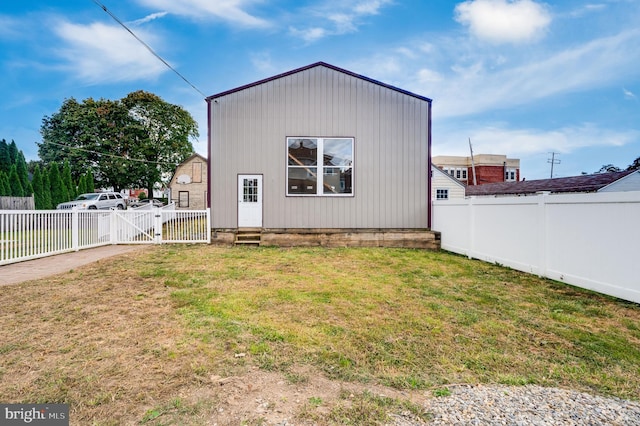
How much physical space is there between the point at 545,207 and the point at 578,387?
4276 mm

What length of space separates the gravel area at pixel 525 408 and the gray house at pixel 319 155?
305 inches

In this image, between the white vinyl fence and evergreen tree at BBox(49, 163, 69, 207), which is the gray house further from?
evergreen tree at BBox(49, 163, 69, 207)

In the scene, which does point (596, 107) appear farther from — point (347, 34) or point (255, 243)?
point (255, 243)

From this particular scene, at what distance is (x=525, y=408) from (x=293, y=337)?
6.01 feet

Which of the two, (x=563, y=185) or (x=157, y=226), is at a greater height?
(x=563, y=185)

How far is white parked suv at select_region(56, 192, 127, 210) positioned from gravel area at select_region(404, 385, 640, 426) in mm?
20520

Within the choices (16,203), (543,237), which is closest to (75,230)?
(543,237)

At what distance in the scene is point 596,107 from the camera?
16.9m

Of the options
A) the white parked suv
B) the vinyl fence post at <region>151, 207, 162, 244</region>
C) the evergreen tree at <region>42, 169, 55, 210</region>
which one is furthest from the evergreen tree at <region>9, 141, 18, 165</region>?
the vinyl fence post at <region>151, 207, 162, 244</region>

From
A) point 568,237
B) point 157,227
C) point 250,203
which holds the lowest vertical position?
point 157,227

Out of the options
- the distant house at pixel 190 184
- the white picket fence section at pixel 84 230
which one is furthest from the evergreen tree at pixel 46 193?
the white picket fence section at pixel 84 230

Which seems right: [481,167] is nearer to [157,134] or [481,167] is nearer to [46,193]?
[157,134]

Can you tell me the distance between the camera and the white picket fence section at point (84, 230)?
6355 millimetres

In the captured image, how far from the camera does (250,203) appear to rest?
388 inches
